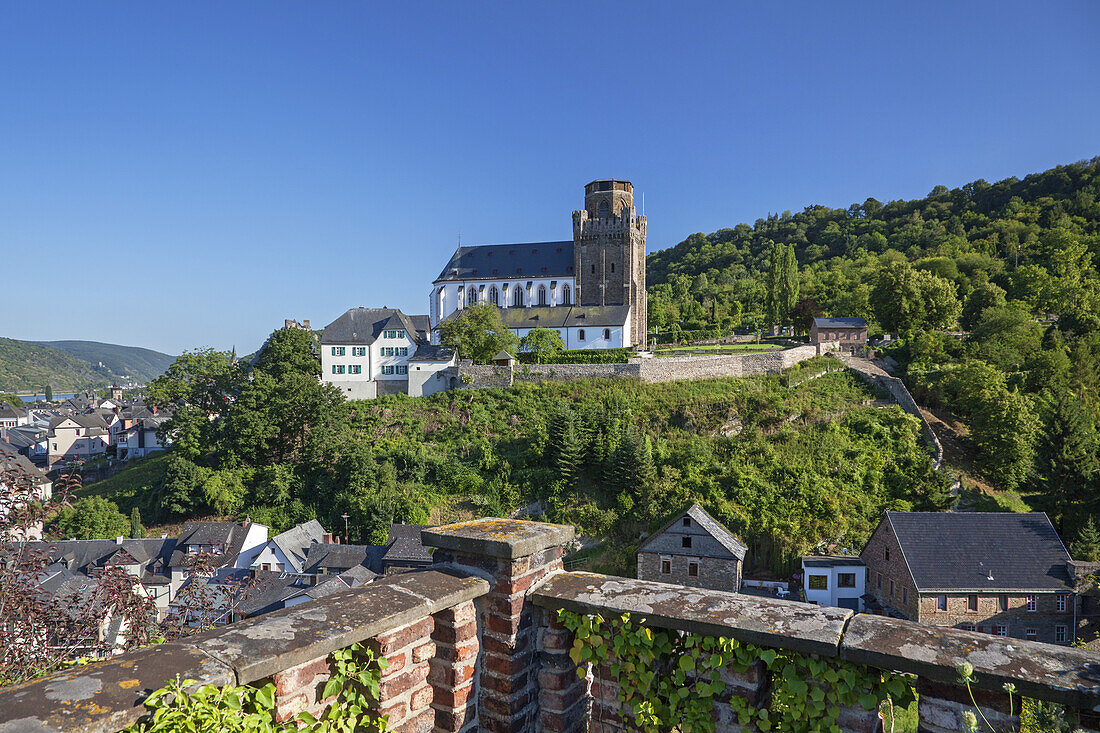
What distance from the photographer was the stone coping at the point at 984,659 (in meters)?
2.22

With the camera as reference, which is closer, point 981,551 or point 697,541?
point 981,551

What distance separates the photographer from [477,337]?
46188mm

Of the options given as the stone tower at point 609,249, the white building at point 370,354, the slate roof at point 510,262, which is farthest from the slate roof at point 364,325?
the stone tower at point 609,249

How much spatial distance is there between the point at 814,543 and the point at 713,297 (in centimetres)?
5182

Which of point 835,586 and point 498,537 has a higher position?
point 498,537

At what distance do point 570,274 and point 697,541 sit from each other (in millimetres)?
35892

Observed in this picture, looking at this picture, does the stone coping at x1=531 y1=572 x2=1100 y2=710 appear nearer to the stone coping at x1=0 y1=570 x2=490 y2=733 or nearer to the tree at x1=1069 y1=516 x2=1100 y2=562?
the stone coping at x1=0 y1=570 x2=490 y2=733

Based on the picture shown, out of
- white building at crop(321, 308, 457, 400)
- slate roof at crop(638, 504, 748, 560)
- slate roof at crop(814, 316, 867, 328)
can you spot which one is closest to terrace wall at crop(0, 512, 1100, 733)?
slate roof at crop(638, 504, 748, 560)

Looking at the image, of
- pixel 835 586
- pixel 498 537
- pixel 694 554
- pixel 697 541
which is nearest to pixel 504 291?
pixel 697 541

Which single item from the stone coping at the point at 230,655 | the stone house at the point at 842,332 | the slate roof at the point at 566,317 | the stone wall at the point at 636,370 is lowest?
the stone coping at the point at 230,655

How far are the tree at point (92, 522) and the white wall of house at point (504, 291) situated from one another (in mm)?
30370

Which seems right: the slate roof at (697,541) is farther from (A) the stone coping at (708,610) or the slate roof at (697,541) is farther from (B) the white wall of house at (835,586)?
(A) the stone coping at (708,610)

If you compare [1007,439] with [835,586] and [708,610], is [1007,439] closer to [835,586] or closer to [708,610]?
[835,586]

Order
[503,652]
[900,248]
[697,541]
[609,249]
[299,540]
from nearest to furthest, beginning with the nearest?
[503,652]
[697,541]
[299,540]
[609,249]
[900,248]
